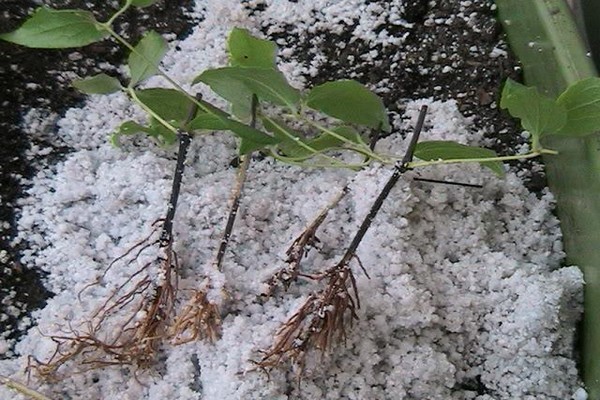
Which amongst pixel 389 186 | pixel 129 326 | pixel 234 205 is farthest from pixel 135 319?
pixel 389 186

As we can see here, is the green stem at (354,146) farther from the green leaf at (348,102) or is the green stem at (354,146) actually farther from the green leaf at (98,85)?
the green leaf at (98,85)

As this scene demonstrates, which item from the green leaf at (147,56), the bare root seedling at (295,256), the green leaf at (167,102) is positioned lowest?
the bare root seedling at (295,256)

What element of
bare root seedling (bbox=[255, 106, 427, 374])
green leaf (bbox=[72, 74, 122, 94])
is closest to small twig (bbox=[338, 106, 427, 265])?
bare root seedling (bbox=[255, 106, 427, 374])

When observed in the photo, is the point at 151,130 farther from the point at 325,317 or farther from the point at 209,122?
the point at 325,317

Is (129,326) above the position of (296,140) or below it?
below

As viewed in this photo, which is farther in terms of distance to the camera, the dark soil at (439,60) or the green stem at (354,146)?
the dark soil at (439,60)

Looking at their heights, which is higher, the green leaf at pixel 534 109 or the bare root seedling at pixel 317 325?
the green leaf at pixel 534 109

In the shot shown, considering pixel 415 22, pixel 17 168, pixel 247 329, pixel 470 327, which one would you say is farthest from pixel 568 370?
pixel 17 168

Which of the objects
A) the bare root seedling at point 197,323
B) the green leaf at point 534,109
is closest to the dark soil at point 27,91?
the bare root seedling at point 197,323
